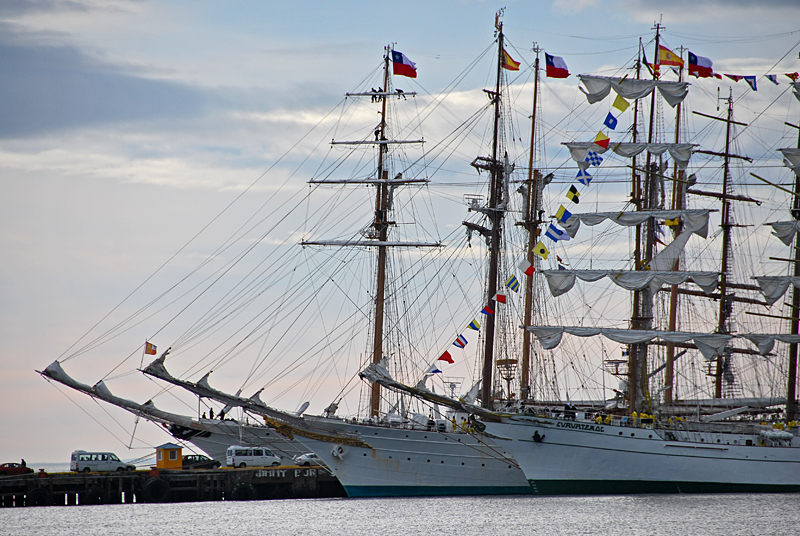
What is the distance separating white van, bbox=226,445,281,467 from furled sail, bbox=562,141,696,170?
88.5ft

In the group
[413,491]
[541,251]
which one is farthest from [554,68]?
[413,491]

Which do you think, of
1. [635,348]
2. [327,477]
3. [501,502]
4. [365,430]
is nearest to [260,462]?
[327,477]

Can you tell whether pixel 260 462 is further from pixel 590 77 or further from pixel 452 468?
pixel 590 77

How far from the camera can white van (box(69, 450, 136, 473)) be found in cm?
7281

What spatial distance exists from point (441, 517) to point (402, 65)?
27.5 m

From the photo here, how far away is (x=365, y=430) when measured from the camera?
2628 inches

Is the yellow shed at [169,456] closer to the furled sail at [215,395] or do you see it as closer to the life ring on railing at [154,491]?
the life ring on railing at [154,491]

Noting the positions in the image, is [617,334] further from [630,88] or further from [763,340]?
[630,88]

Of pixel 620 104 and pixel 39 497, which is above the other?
pixel 620 104

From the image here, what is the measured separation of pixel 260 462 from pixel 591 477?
69.4 feet

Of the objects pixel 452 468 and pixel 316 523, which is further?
pixel 452 468

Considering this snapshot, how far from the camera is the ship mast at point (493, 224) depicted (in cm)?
7006

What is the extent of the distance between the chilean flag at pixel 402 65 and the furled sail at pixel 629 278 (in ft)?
48.0

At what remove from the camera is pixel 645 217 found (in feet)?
243
